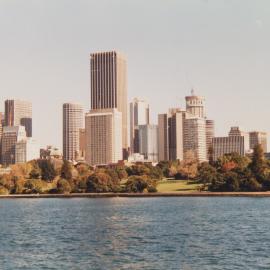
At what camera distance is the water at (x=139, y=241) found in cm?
6141

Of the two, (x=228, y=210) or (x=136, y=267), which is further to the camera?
(x=228, y=210)

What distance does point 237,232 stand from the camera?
85.2 meters

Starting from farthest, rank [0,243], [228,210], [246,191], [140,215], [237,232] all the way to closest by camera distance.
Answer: [246,191], [228,210], [140,215], [237,232], [0,243]

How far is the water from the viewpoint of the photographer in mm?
61406

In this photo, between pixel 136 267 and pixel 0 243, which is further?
pixel 0 243

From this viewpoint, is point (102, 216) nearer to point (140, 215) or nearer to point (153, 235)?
point (140, 215)

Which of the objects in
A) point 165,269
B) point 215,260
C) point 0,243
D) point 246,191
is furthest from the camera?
point 246,191

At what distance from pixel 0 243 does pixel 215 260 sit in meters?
28.5

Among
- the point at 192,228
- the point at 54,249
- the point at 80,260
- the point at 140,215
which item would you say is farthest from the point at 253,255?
the point at 140,215

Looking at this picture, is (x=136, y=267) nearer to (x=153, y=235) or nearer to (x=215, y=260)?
(x=215, y=260)

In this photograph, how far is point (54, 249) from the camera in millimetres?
71125

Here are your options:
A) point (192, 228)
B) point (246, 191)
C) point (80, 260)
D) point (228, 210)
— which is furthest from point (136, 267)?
point (246, 191)

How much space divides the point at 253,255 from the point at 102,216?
187ft

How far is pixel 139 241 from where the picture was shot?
7650 centimetres
